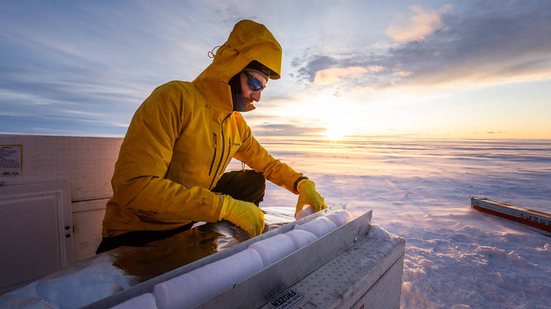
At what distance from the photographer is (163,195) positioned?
4.38 ft

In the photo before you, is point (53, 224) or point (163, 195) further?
point (53, 224)

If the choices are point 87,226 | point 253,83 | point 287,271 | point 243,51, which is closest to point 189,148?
point 253,83

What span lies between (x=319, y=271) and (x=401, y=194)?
489cm

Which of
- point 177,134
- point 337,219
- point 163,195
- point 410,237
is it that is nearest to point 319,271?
point 337,219

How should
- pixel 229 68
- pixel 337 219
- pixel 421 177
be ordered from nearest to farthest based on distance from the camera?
pixel 337 219 < pixel 229 68 < pixel 421 177

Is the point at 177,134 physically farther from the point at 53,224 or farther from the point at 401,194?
the point at 401,194

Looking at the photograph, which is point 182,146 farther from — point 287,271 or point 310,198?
point 310,198

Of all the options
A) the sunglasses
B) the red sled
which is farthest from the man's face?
the red sled

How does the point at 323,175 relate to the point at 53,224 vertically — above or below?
A: below

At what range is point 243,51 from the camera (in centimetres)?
170

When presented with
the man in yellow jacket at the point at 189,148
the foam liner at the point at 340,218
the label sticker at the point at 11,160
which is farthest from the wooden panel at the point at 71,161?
the foam liner at the point at 340,218

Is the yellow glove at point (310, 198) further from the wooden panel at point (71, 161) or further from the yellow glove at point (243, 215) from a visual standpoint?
the wooden panel at point (71, 161)

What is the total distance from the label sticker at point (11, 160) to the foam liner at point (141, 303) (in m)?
1.81

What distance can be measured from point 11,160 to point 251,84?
1772 mm
